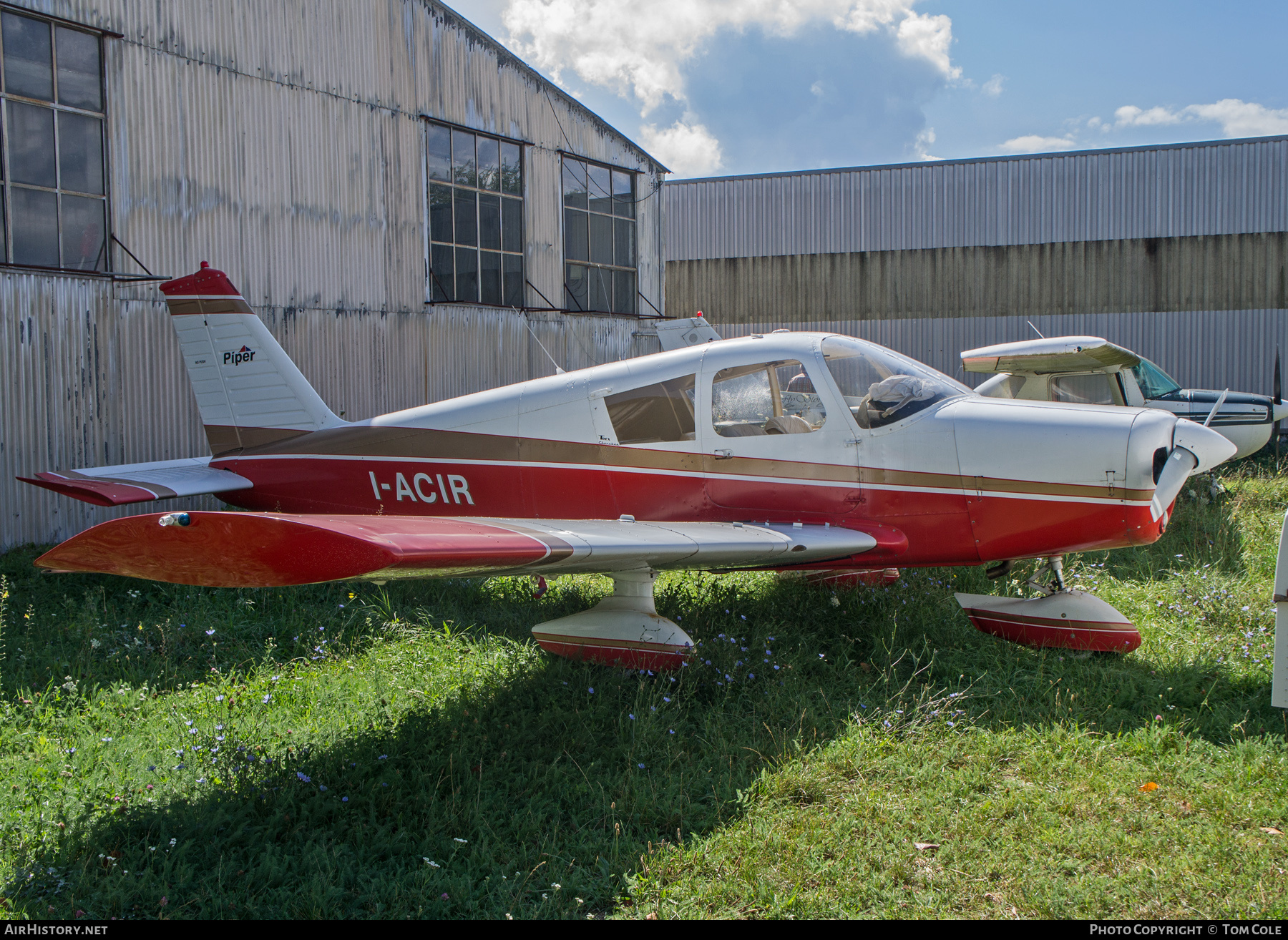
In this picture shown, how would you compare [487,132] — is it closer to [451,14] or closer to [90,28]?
[451,14]

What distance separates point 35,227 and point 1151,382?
→ 42.5 feet

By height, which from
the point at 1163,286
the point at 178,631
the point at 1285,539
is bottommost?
the point at 178,631

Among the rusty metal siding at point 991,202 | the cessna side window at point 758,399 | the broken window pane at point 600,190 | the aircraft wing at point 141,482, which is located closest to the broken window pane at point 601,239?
the broken window pane at point 600,190

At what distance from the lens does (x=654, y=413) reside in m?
5.53

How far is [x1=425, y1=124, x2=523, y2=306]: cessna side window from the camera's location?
440 inches

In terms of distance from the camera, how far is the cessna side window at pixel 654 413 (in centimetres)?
548

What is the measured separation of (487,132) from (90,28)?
4.68 meters

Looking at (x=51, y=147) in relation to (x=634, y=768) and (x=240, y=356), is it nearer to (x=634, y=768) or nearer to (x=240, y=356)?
(x=240, y=356)

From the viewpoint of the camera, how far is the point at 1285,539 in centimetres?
349

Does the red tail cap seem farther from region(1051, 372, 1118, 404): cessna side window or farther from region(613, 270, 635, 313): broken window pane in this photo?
region(1051, 372, 1118, 404): cessna side window

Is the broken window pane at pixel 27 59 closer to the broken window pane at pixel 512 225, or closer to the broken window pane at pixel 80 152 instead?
the broken window pane at pixel 80 152

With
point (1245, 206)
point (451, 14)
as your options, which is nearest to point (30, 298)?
point (451, 14)

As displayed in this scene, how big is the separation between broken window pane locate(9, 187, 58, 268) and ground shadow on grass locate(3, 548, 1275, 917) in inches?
213

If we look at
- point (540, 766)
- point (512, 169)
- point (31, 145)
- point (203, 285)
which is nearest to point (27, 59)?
point (31, 145)
